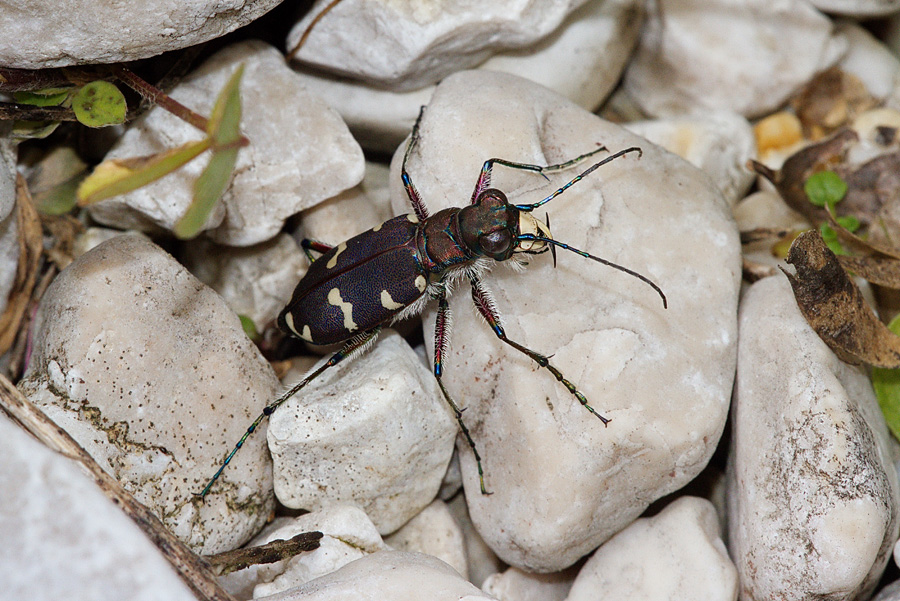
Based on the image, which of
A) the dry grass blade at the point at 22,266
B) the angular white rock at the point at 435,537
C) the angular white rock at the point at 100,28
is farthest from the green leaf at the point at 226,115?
the angular white rock at the point at 435,537

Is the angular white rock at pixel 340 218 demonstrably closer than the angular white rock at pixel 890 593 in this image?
No

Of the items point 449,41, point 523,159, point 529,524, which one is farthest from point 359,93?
point 529,524

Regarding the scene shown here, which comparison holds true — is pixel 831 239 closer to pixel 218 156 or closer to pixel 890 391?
pixel 890 391

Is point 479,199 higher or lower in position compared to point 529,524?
higher

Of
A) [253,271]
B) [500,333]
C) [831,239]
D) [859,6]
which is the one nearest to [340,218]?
[253,271]

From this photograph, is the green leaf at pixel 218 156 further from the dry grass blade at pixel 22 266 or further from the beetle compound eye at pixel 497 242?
the dry grass blade at pixel 22 266

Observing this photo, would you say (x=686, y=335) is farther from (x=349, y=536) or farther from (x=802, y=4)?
(x=802, y=4)
